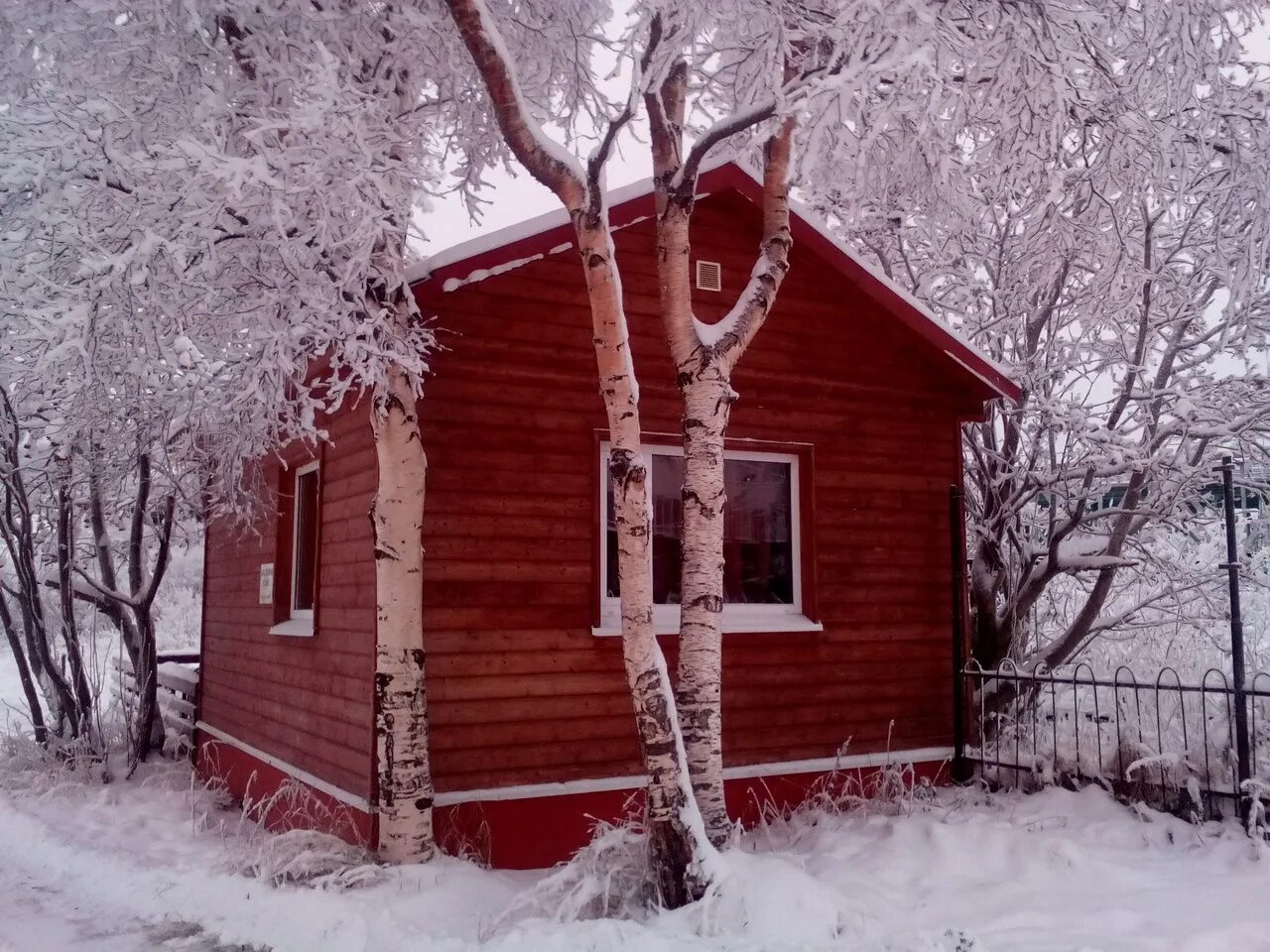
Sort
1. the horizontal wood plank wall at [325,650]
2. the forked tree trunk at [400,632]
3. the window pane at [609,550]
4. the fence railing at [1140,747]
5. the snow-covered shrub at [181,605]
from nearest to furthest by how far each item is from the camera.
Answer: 1. the forked tree trunk at [400,632]
2. the horizontal wood plank wall at [325,650]
3. the fence railing at [1140,747]
4. the window pane at [609,550]
5. the snow-covered shrub at [181,605]

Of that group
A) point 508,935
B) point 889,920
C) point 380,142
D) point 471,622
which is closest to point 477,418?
point 471,622

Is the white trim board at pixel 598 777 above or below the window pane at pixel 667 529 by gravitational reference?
below

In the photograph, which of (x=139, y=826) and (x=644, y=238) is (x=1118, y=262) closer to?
(x=644, y=238)

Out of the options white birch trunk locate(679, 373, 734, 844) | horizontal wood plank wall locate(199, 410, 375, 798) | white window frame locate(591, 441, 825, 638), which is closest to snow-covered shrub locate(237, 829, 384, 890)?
horizontal wood plank wall locate(199, 410, 375, 798)

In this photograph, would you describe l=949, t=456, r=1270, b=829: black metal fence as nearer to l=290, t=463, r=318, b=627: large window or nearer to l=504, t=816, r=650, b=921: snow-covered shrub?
l=504, t=816, r=650, b=921: snow-covered shrub

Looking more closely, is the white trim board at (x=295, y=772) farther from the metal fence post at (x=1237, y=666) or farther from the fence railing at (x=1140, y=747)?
the metal fence post at (x=1237, y=666)

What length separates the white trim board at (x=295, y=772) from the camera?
21.2ft

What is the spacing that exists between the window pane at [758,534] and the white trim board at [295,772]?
10.1 feet

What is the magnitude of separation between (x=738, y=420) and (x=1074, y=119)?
3.08m

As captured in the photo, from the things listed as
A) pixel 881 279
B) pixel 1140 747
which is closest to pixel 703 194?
pixel 881 279

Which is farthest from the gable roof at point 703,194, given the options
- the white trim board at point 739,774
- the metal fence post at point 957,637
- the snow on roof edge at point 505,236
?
the white trim board at point 739,774

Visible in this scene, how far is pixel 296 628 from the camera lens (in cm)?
805

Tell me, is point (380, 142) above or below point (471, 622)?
above

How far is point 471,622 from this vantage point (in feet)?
21.7
